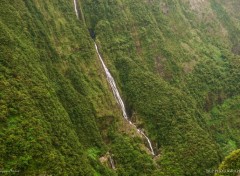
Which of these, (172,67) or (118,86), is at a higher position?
(172,67)

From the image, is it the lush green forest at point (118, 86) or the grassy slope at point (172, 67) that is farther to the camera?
the grassy slope at point (172, 67)

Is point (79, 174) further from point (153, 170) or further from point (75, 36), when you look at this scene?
point (75, 36)

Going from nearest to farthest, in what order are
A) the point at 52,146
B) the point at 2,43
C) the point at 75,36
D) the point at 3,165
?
the point at 3,165 < the point at 52,146 < the point at 2,43 < the point at 75,36

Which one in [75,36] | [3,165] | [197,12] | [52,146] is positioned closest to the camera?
[3,165]

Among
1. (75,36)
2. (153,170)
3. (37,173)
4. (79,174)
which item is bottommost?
(153,170)

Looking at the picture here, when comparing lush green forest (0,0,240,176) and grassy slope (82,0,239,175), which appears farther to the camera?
grassy slope (82,0,239,175)

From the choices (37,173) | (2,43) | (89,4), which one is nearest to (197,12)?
(89,4)

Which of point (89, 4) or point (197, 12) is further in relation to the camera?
point (197, 12)

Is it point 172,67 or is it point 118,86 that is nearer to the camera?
point 118,86
